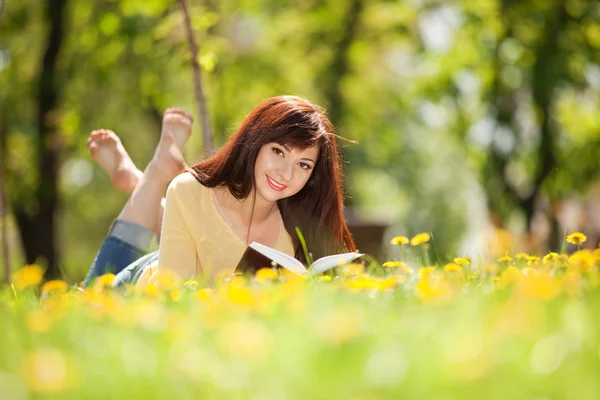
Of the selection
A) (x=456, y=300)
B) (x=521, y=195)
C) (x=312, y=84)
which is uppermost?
(x=312, y=84)

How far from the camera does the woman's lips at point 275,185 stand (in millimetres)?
3648

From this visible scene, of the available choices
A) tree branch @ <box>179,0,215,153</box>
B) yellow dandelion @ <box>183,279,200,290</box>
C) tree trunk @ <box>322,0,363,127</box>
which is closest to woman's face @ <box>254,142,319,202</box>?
yellow dandelion @ <box>183,279,200,290</box>

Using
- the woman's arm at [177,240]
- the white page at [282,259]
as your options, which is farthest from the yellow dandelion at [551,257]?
the woman's arm at [177,240]

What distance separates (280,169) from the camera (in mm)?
3629

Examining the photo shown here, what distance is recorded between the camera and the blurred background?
1080cm

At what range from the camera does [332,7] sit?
526 inches

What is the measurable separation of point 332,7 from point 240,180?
10198 millimetres

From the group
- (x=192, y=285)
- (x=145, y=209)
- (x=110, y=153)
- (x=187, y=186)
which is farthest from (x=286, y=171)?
(x=110, y=153)

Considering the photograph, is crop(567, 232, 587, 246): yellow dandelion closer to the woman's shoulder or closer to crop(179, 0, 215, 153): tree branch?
the woman's shoulder

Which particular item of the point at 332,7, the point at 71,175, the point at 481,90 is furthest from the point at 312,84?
the point at 71,175

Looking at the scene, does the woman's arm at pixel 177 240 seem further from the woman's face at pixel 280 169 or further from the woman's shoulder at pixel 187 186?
the woman's face at pixel 280 169

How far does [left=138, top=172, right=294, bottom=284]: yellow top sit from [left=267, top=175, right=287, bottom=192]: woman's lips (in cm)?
36

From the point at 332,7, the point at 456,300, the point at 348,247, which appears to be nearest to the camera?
the point at 456,300

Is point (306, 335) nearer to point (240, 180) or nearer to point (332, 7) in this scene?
point (240, 180)
